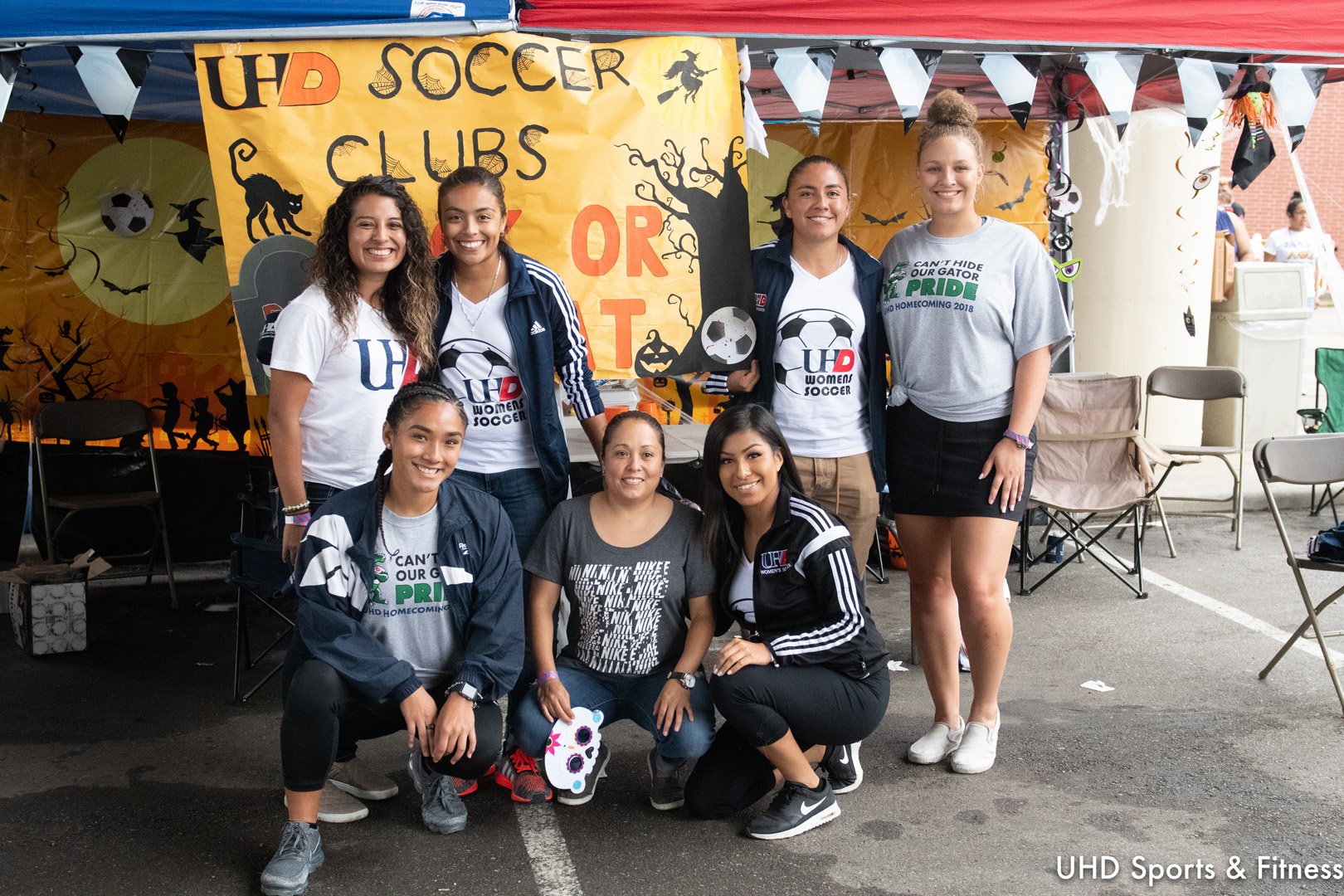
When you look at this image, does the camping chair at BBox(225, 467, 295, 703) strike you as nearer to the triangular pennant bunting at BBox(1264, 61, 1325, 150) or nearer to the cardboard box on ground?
the cardboard box on ground

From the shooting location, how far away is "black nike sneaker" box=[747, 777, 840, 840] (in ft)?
9.07

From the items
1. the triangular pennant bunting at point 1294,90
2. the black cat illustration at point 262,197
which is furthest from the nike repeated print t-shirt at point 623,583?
the triangular pennant bunting at point 1294,90

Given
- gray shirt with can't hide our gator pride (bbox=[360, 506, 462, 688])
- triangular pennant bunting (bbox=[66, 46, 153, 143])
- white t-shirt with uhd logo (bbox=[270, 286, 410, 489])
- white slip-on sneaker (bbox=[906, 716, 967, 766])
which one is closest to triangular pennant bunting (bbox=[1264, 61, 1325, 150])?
white slip-on sneaker (bbox=[906, 716, 967, 766])

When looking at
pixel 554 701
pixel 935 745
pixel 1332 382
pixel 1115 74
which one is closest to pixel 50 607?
pixel 554 701

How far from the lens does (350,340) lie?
2844 millimetres

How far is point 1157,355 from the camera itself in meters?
6.91

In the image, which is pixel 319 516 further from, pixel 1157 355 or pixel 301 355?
pixel 1157 355

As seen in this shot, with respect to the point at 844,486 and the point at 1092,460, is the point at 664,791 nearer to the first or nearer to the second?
the point at 844,486

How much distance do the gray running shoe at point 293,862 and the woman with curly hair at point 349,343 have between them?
28cm

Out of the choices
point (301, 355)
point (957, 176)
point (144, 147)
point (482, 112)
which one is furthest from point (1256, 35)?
point (144, 147)

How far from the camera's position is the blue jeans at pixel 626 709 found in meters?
2.84

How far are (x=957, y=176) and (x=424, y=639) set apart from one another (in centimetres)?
187

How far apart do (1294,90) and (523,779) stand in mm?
3506

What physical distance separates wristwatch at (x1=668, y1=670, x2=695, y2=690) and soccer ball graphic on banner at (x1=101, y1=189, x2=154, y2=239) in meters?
3.97
